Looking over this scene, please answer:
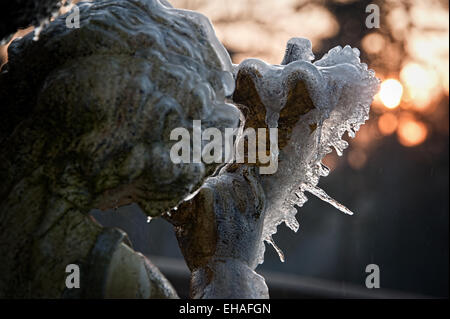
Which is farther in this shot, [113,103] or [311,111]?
[311,111]

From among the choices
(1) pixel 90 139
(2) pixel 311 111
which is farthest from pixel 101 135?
(2) pixel 311 111

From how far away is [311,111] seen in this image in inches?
60.6

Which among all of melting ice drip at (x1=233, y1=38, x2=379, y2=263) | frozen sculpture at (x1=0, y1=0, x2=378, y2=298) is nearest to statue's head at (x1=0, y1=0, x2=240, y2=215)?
frozen sculpture at (x1=0, y1=0, x2=378, y2=298)

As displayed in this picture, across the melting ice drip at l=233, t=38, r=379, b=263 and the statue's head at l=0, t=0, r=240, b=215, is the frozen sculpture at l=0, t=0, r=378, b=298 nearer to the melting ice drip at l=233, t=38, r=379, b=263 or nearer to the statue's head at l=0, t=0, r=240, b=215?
the statue's head at l=0, t=0, r=240, b=215

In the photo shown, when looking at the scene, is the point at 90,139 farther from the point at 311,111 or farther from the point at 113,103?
the point at 311,111

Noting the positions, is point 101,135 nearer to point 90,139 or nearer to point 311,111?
point 90,139

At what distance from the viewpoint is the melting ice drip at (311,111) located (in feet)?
5.03

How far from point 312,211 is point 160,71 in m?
10.5

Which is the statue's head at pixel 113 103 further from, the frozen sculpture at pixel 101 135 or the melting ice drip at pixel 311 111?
the melting ice drip at pixel 311 111

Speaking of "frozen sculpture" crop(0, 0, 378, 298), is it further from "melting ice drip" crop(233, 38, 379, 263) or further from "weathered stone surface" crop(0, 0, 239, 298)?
"melting ice drip" crop(233, 38, 379, 263)

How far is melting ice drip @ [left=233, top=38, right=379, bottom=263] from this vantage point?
60.4 inches

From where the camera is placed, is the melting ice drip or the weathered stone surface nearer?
the weathered stone surface

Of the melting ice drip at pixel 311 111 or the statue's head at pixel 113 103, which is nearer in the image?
the statue's head at pixel 113 103

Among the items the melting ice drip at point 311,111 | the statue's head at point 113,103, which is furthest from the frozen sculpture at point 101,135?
the melting ice drip at point 311,111
